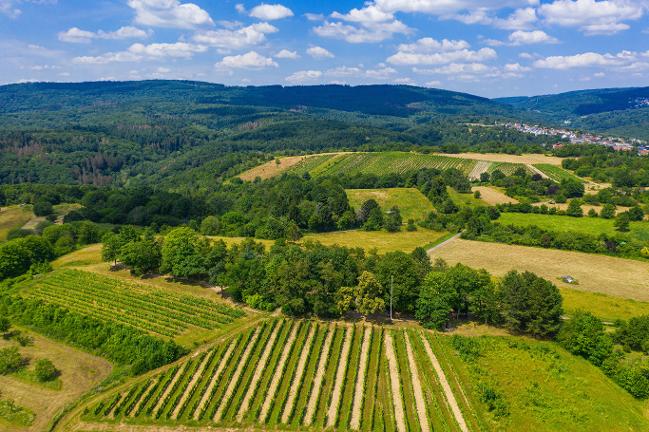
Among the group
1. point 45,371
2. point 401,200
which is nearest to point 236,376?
point 45,371

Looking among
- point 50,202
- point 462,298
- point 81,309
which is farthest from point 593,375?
point 50,202

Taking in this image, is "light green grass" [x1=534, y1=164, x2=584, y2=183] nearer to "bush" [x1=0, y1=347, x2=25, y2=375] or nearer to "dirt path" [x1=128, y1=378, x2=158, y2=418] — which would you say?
"dirt path" [x1=128, y1=378, x2=158, y2=418]

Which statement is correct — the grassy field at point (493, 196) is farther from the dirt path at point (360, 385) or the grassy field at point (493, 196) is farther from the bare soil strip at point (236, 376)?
the bare soil strip at point (236, 376)

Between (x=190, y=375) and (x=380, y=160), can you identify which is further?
(x=380, y=160)

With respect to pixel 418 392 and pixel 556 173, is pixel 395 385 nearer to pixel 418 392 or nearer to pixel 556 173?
pixel 418 392

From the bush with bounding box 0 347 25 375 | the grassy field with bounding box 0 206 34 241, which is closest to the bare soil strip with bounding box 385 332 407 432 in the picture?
the bush with bounding box 0 347 25 375

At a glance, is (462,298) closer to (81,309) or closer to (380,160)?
(81,309)

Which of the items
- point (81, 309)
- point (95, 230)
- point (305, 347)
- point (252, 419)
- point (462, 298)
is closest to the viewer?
point (252, 419)
